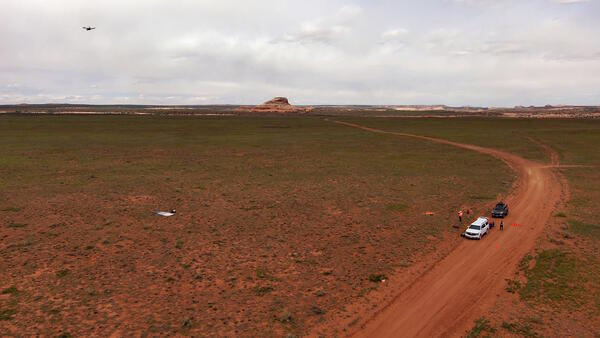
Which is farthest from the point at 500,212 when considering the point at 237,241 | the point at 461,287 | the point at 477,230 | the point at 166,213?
the point at 166,213

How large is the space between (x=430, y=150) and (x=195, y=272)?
239 ft

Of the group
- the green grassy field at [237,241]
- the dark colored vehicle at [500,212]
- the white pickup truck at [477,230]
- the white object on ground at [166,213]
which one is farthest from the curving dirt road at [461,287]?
the white object on ground at [166,213]

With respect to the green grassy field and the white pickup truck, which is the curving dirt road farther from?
the green grassy field

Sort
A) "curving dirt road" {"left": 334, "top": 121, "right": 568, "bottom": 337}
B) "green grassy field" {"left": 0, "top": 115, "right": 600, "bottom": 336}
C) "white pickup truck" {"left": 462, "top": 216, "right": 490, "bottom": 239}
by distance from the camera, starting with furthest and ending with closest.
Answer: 1. "white pickup truck" {"left": 462, "top": 216, "right": 490, "bottom": 239}
2. "green grassy field" {"left": 0, "top": 115, "right": 600, "bottom": 336}
3. "curving dirt road" {"left": 334, "top": 121, "right": 568, "bottom": 337}

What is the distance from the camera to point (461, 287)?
75.5ft

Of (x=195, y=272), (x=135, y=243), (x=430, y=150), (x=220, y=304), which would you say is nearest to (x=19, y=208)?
(x=135, y=243)

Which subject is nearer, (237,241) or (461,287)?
(461,287)

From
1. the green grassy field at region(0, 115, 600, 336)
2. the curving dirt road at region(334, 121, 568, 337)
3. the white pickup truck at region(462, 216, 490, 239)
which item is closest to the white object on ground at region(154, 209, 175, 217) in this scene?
the green grassy field at region(0, 115, 600, 336)

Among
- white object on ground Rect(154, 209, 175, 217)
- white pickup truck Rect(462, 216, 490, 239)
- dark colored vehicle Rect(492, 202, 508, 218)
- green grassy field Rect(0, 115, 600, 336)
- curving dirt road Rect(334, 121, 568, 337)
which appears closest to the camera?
curving dirt road Rect(334, 121, 568, 337)

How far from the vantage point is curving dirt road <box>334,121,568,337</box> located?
19.1 meters

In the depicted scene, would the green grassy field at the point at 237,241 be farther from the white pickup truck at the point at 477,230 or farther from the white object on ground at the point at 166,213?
the white pickup truck at the point at 477,230

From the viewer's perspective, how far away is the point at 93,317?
1938 centimetres

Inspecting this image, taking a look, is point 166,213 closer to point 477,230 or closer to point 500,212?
point 477,230

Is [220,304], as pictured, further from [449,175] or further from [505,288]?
[449,175]
